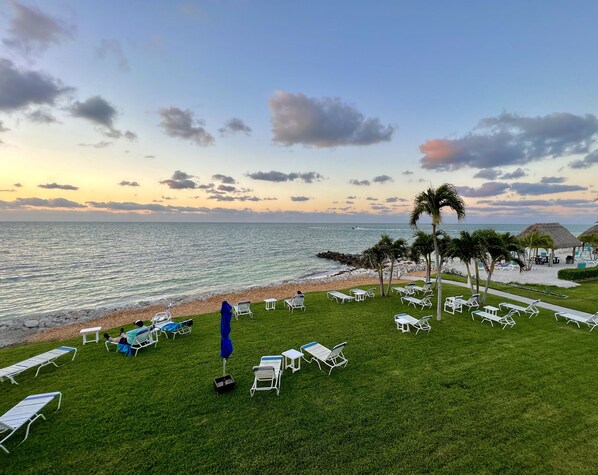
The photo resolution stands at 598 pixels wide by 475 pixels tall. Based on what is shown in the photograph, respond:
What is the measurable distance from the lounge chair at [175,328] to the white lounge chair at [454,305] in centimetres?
1265

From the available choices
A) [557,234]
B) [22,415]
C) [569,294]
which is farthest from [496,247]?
[557,234]

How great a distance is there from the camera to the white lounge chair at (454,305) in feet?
46.3

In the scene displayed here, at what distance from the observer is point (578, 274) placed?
72.6ft

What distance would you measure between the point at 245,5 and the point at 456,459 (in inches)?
907

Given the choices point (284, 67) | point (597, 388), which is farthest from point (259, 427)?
point (284, 67)

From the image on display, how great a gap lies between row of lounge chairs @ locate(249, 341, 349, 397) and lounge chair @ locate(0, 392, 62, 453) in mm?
4605

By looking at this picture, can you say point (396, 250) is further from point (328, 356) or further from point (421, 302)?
point (328, 356)

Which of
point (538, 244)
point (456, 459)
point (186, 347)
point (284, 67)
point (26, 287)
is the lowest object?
point (26, 287)

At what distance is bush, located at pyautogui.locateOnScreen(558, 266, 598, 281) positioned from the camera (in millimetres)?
22114

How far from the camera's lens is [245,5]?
1719cm

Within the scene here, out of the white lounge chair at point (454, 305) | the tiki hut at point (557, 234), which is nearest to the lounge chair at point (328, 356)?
the white lounge chair at point (454, 305)

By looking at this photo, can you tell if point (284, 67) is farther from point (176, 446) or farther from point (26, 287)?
point (26, 287)

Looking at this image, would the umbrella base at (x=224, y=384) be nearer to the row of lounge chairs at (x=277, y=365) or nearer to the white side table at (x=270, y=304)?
the row of lounge chairs at (x=277, y=365)

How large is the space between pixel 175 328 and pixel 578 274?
29.6 meters
